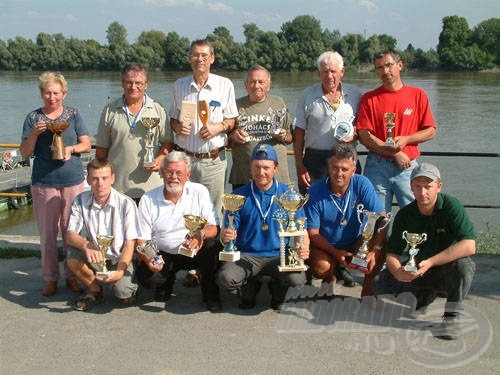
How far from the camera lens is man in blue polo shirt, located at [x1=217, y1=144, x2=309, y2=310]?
443 cm

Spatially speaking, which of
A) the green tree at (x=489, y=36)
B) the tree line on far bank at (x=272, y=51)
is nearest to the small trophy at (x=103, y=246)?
the tree line on far bank at (x=272, y=51)

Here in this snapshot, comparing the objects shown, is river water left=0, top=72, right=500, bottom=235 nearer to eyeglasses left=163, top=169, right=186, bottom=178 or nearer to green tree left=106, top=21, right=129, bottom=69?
eyeglasses left=163, top=169, right=186, bottom=178

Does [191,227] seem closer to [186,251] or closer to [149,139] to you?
[186,251]

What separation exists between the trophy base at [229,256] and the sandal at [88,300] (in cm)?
104

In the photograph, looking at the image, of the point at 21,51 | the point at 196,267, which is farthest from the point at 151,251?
the point at 21,51

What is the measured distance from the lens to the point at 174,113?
5207 millimetres

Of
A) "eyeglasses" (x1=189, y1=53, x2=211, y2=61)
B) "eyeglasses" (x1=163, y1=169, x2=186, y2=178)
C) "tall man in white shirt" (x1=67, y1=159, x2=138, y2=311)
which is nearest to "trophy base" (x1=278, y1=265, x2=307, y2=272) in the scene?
"eyeglasses" (x1=163, y1=169, x2=186, y2=178)

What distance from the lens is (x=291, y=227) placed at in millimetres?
4387

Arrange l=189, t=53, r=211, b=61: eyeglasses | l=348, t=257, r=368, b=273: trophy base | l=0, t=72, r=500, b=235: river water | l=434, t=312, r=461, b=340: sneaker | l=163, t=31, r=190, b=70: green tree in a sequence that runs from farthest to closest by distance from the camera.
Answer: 1. l=163, t=31, r=190, b=70: green tree
2. l=0, t=72, r=500, b=235: river water
3. l=189, t=53, r=211, b=61: eyeglasses
4. l=348, t=257, r=368, b=273: trophy base
5. l=434, t=312, r=461, b=340: sneaker

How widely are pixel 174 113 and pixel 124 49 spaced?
73.1 meters

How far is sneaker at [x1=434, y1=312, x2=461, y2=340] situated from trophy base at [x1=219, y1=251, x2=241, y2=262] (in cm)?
142

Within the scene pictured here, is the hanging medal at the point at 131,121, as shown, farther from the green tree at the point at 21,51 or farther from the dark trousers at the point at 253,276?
the green tree at the point at 21,51

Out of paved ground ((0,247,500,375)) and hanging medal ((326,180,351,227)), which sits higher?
hanging medal ((326,180,351,227))

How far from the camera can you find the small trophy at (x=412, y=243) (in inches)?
160
